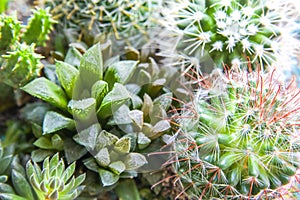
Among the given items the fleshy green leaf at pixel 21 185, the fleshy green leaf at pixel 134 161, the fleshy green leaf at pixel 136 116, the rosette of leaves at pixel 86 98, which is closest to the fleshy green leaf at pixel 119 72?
the rosette of leaves at pixel 86 98

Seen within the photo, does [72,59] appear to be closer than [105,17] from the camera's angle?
Yes

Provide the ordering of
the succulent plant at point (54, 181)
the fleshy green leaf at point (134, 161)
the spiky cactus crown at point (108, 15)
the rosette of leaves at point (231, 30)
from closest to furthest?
1. the succulent plant at point (54, 181)
2. the fleshy green leaf at point (134, 161)
3. the rosette of leaves at point (231, 30)
4. the spiky cactus crown at point (108, 15)

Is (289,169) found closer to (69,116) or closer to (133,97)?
(133,97)

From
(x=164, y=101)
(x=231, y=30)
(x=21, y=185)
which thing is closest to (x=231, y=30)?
(x=231, y=30)

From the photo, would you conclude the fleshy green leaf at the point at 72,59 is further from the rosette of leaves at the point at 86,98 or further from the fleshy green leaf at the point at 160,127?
the fleshy green leaf at the point at 160,127

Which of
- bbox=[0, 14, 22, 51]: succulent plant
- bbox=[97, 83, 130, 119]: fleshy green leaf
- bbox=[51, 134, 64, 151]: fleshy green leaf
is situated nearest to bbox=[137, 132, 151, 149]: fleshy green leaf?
bbox=[97, 83, 130, 119]: fleshy green leaf

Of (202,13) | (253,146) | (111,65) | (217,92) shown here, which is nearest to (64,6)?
(111,65)

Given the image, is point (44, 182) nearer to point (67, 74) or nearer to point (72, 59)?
point (67, 74)
